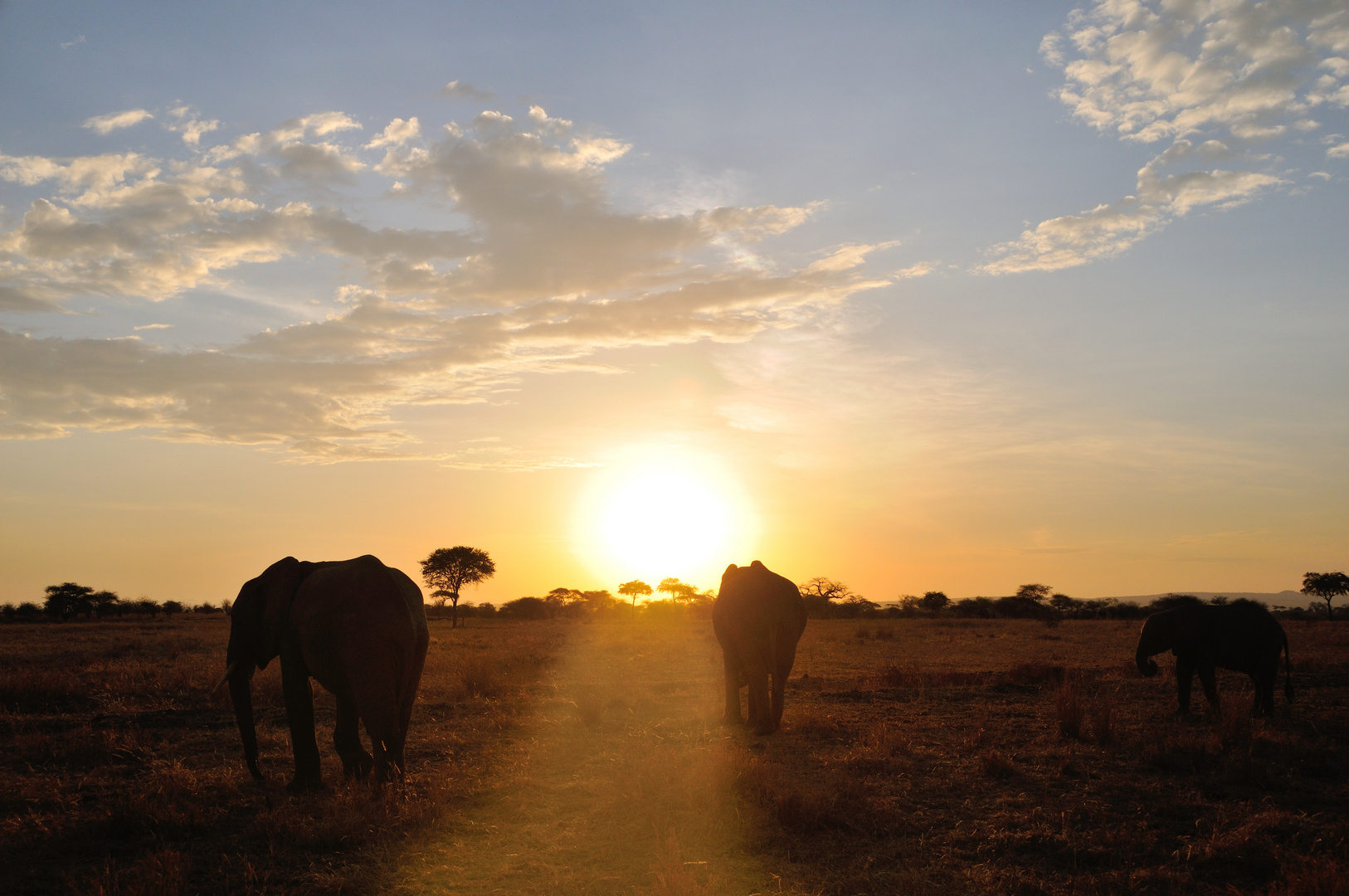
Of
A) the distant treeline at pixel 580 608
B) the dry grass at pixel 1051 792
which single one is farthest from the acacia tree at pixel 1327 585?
the dry grass at pixel 1051 792

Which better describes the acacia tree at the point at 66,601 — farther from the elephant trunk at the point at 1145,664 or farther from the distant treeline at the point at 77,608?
the elephant trunk at the point at 1145,664

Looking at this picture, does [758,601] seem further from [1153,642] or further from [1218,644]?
[1218,644]

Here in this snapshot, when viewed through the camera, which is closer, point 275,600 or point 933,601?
point 275,600

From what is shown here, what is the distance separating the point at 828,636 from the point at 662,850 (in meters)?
28.6

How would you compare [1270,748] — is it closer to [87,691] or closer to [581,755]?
[581,755]

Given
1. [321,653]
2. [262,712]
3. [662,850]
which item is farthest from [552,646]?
[662,850]

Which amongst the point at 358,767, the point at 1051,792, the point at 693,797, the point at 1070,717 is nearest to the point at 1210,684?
the point at 1070,717

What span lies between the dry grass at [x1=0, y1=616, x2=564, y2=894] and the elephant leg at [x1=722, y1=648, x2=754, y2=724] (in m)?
3.60

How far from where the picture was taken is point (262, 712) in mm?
13141

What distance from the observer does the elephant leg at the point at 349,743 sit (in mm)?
8312

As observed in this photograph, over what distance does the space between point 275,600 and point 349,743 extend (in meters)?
1.88

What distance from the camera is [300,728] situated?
8.55m

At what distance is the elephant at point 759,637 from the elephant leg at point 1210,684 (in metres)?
6.45

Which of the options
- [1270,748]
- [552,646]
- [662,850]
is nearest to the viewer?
[662,850]
